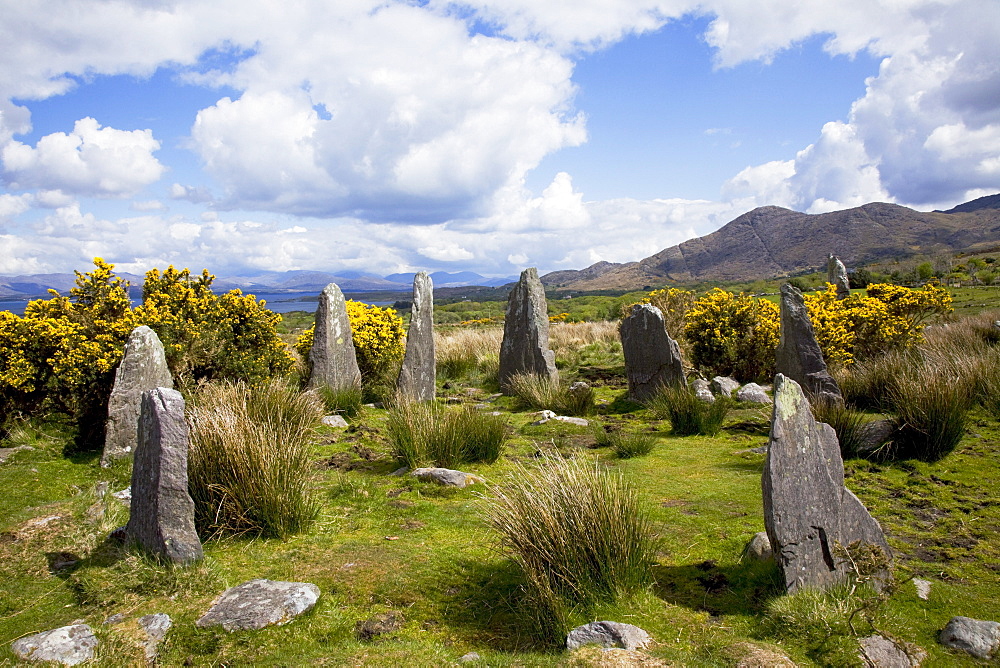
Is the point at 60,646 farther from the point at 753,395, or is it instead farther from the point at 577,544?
the point at 753,395

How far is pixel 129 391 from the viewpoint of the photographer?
7.45 m

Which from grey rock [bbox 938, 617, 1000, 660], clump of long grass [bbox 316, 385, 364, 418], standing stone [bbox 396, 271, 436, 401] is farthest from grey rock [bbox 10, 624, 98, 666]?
standing stone [bbox 396, 271, 436, 401]

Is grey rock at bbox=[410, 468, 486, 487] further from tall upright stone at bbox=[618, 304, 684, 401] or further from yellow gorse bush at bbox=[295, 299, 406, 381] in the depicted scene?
yellow gorse bush at bbox=[295, 299, 406, 381]

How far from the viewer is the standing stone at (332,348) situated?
11242 mm

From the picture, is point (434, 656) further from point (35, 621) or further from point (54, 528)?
point (54, 528)

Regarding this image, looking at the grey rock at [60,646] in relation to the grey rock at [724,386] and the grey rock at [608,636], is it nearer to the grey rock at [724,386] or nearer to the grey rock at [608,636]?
the grey rock at [608,636]

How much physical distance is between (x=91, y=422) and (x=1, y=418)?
1.23 meters

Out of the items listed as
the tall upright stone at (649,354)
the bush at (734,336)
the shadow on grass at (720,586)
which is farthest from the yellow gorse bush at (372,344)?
the shadow on grass at (720,586)

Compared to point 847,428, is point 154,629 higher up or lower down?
lower down

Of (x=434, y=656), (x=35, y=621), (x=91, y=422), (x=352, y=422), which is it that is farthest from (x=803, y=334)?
(x=91, y=422)

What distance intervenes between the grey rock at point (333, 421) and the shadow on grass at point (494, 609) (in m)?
5.52

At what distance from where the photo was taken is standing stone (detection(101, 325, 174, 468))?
24.3 ft

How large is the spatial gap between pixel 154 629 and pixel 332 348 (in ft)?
25.6

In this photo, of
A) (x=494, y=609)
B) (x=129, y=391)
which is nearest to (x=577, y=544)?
(x=494, y=609)
